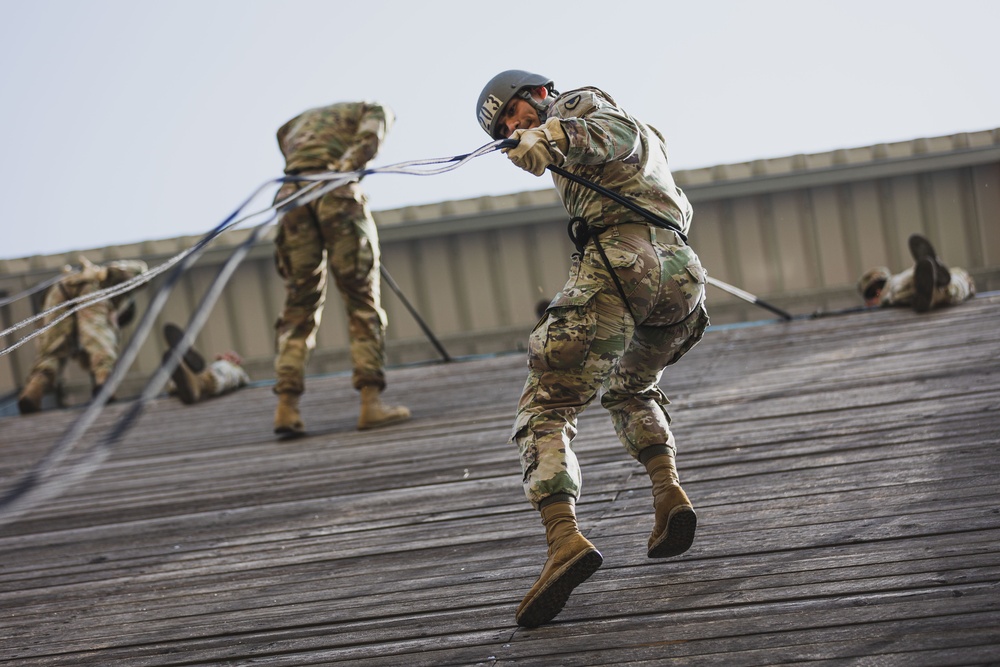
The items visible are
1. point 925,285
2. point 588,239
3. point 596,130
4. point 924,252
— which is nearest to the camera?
point 596,130

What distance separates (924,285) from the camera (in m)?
7.07

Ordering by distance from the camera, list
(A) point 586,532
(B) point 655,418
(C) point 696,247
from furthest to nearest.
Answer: (C) point 696,247 → (A) point 586,532 → (B) point 655,418

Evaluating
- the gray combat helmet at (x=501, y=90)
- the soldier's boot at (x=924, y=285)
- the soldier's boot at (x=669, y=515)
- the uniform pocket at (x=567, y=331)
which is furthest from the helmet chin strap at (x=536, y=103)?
the soldier's boot at (x=924, y=285)

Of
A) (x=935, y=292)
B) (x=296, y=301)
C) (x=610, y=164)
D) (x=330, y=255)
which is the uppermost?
(x=610, y=164)

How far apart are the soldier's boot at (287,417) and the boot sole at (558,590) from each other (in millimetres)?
3434

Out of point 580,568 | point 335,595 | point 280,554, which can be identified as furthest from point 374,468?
point 580,568

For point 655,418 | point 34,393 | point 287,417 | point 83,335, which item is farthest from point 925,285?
point 34,393

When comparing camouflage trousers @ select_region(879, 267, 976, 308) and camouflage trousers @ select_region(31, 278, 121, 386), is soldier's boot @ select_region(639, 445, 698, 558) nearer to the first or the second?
camouflage trousers @ select_region(879, 267, 976, 308)

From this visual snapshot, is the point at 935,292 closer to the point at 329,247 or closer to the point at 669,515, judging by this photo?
the point at 329,247

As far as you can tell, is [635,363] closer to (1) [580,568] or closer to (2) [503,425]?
(1) [580,568]

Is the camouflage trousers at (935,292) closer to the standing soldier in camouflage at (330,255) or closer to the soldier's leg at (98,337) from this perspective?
the standing soldier in camouflage at (330,255)

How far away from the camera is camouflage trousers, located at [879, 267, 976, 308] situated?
23.5 feet

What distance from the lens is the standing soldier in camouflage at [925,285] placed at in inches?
273

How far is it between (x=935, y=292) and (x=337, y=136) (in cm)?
404
